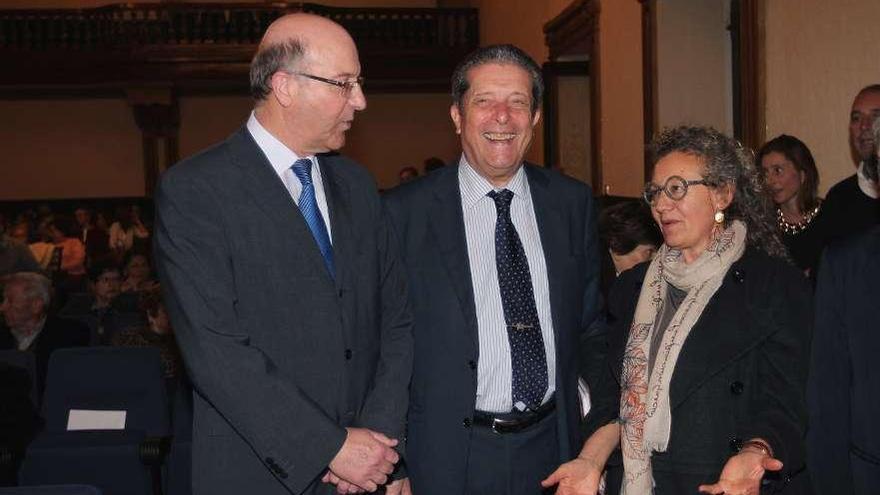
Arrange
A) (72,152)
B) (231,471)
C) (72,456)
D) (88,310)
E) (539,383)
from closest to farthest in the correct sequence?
(231,471), (539,383), (72,456), (88,310), (72,152)

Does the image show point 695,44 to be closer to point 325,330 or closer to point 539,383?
point 539,383

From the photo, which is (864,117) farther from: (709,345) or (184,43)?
(184,43)

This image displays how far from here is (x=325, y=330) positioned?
7.34ft

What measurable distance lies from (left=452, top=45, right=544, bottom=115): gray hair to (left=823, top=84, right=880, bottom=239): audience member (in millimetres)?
1947

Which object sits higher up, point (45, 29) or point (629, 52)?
point (45, 29)

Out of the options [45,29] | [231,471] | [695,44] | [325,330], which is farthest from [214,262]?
[45,29]

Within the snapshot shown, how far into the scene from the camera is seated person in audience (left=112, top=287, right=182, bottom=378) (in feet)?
17.9

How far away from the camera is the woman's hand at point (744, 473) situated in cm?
207

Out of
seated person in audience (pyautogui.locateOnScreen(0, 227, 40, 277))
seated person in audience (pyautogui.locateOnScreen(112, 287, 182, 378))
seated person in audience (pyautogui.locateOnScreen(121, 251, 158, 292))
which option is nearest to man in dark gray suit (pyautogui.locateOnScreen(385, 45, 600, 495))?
seated person in audience (pyautogui.locateOnScreen(112, 287, 182, 378))

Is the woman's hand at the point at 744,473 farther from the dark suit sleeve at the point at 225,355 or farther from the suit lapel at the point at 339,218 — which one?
the suit lapel at the point at 339,218

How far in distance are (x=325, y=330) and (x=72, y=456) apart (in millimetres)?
2682

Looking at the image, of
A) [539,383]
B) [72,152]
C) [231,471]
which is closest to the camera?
[231,471]

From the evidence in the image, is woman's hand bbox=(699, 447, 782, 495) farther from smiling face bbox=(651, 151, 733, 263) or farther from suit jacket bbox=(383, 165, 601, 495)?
suit jacket bbox=(383, 165, 601, 495)

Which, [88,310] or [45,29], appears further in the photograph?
[45,29]
